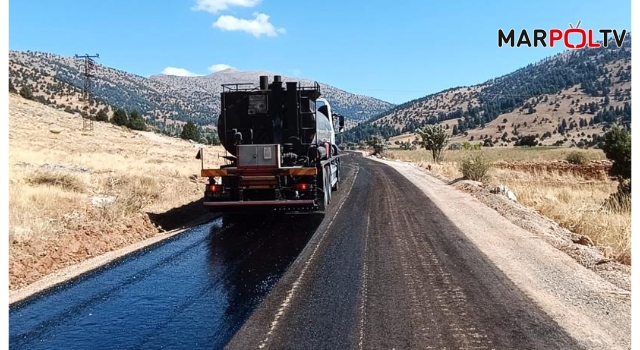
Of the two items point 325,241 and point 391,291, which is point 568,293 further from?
point 325,241

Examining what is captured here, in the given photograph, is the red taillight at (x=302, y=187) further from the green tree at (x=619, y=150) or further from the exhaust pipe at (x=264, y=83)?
the green tree at (x=619, y=150)

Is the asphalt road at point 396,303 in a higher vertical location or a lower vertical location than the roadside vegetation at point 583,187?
lower

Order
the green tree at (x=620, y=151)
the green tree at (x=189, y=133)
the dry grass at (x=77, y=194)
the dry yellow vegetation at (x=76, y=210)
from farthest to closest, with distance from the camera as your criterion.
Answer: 1. the green tree at (x=189, y=133)
2. the green tree at (x=620, y=151)
3. the dry grass at (x=77, y=194)
4. the dry yellow vegetation at (x=76, y=210)

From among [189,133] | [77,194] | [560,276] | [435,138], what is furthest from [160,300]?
[189,133]

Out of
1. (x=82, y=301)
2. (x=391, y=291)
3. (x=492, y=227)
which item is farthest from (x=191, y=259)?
(x=492, y=227)

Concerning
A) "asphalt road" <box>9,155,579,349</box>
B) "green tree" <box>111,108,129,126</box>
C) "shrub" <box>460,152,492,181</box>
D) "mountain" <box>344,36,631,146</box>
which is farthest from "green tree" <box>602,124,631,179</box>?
"green tree" <box>111,108,129,126</box>

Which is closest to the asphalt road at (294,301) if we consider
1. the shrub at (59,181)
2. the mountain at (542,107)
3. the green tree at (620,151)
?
the shrub at (59,181)

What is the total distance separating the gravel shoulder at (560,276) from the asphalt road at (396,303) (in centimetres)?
28

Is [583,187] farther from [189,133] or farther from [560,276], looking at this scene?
[189,133]

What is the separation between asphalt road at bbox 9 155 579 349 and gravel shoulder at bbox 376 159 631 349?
0.29 meters

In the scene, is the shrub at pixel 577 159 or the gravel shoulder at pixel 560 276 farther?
the shrub at pixel 577 159

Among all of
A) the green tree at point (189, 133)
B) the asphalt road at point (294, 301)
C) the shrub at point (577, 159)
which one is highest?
the green tree at point (189, 133)

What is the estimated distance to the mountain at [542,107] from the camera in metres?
109

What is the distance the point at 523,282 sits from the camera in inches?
284
